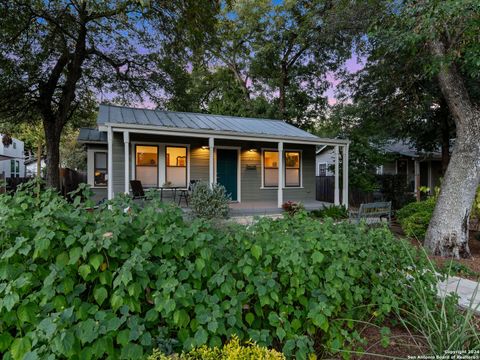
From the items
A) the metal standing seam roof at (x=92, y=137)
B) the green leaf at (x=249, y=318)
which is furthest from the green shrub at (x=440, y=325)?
the metal standing seam roof at (x=92, y=137)

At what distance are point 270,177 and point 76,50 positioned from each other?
31.1 ft

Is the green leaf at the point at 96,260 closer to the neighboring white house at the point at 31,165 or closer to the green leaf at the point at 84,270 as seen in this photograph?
the green leaf at the point at 84,270

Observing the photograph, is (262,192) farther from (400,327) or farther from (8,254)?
(8,254)

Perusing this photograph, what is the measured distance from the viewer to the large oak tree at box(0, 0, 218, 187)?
9.94 meters

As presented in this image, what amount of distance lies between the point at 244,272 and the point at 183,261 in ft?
1.36

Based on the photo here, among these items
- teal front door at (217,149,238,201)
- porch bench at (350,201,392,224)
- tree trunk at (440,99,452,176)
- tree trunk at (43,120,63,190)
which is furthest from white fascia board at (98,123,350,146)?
tree trunk at (43,120,63,190)

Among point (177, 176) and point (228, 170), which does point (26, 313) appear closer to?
point (177, 176)

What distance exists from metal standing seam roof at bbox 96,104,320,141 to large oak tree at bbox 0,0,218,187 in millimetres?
2855

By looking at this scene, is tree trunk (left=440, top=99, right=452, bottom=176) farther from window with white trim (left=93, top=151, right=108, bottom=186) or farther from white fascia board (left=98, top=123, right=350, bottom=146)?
window with white trim (left=93, top=151, right=108, bottom=186)

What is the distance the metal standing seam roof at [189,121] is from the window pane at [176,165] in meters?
1.13

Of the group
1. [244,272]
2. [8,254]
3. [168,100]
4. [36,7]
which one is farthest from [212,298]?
[168,100]

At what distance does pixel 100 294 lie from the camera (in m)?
1.68

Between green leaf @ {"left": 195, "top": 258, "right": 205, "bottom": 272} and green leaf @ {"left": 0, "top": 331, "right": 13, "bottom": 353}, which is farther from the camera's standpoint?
green leaf @ {"left": 195, "top": 258, "right": 205, "bottom": 272}

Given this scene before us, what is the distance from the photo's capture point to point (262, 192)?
40.5ft
